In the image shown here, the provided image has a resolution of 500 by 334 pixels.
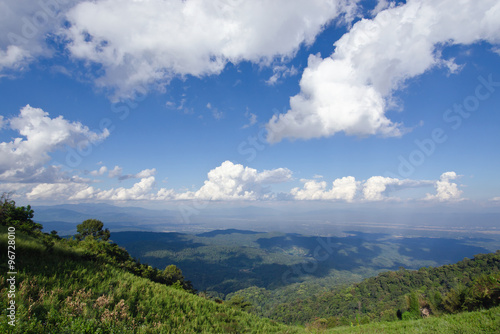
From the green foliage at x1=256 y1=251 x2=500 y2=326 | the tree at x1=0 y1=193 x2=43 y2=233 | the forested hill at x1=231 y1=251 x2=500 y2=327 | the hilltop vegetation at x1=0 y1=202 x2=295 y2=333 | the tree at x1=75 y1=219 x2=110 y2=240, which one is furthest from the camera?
the green foliage at x1=256 y1=251 x2=500 y2=326

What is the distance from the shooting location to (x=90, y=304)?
4914 mm

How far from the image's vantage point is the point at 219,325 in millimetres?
6938

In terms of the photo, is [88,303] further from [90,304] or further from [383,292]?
[383,292]

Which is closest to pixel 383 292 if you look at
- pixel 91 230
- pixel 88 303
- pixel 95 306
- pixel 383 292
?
pixel 383 292

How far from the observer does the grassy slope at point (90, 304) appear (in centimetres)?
404

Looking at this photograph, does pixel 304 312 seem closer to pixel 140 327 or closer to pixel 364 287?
pixel 364 287

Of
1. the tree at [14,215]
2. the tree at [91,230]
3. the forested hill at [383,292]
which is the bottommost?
the forested hill at [383,292]

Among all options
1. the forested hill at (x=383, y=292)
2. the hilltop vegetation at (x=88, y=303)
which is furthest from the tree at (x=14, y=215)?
the forested hill at (x=383, y=292)

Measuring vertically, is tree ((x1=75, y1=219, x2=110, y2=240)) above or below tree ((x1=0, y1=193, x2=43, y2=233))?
below

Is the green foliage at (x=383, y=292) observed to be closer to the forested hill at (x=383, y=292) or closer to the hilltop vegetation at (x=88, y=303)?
the forested hill at (x=383, y=292)

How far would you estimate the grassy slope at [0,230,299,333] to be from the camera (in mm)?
4043

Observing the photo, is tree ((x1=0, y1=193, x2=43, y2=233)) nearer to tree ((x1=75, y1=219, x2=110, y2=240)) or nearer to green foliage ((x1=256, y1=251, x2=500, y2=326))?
tree ((x1=75, y1=219, x2=110, y2=240))

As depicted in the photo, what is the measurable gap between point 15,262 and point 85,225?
46659 millimetres

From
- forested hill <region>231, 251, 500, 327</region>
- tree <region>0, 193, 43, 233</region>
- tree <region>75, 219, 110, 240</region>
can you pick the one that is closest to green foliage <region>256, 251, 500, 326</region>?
forested hill <region>231, 251, 500, 327</region>
